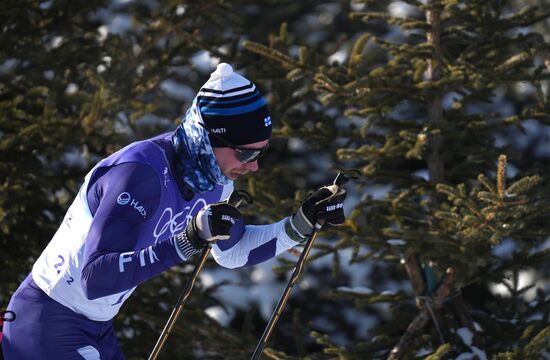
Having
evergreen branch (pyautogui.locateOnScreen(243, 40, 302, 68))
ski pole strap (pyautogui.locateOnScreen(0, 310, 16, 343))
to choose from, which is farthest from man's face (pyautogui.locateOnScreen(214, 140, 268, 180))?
evergreen branch (pyautogui.locateOnScreen(243, 40, 302, 68))

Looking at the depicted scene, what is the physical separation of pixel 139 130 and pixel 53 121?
0.92 m

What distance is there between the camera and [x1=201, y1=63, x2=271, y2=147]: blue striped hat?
13.5 feet

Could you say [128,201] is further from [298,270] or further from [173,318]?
[298,270]

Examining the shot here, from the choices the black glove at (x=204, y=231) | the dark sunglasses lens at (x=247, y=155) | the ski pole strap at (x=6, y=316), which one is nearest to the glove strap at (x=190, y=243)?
the black glove at (x=204, y=231)

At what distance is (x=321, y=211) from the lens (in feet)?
14.1

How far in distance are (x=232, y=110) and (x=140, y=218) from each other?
727 mm

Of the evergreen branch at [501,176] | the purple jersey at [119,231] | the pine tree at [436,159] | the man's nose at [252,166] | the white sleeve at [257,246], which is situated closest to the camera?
the purple jersey at [119,231]

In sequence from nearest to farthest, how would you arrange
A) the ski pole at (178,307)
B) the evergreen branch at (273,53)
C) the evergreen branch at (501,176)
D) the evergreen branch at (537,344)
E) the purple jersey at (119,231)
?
the purple jersey at (119,231)
the ski pole at (178,307)
the evergreen branch at (501,176)
the evergreen branch at (537,344)
the evergreen branch at (273,53)

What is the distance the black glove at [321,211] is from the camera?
4285mm

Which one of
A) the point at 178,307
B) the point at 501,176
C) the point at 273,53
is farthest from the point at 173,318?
the point at 273,53

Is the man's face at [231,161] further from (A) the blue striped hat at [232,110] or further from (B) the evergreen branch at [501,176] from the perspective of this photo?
(B) the evergreen branch at [501,176]

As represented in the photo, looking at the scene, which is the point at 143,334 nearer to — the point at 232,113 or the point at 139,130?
the point at 139,130

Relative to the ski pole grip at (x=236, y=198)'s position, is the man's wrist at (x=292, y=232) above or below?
below

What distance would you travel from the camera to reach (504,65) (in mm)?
5727
